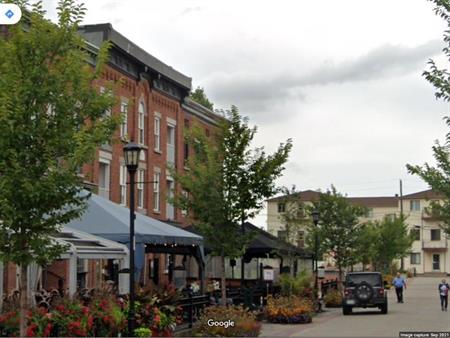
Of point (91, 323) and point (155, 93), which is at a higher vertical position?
point (155, 93)

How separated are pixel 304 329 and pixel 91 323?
10.8m

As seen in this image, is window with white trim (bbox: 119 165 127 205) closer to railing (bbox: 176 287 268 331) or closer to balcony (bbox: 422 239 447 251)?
railing (bbox: 176 287 268 331)

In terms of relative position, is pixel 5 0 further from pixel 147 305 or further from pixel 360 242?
pixel 360 242

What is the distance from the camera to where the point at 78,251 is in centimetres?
1883

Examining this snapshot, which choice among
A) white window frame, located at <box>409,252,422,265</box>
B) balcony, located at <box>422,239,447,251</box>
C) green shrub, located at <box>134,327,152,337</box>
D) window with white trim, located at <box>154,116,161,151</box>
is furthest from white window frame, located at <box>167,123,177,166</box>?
white window frame, located at <box>409,252,422,265</box>

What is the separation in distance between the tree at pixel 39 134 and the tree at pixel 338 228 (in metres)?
32.0

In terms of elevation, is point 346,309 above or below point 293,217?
below

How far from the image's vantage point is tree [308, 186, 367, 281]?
1753 inches

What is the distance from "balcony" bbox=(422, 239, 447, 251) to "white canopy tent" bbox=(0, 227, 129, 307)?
86301 millimetres

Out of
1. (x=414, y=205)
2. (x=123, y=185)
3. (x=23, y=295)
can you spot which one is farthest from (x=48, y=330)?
(x=414, y=205)

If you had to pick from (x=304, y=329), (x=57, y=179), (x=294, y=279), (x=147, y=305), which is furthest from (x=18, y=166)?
(x=294, y=279)

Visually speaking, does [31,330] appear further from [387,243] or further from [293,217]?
[387,243]

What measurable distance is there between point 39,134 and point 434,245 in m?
95.8

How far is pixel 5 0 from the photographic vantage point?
14125mm
